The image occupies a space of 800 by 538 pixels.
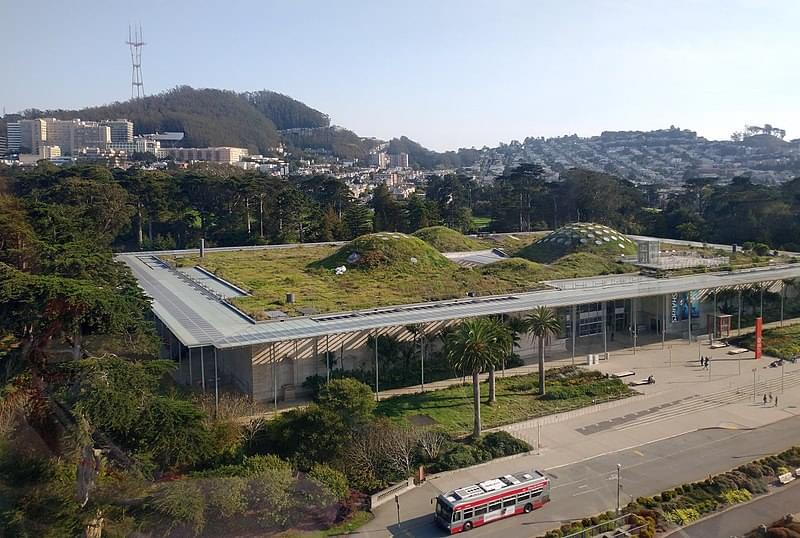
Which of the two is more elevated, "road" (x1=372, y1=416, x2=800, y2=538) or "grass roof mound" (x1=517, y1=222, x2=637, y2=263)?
"grass roof mound" (x1=517, y1=222, x2=637, y2=263)

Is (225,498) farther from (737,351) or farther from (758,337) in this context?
(737,351)

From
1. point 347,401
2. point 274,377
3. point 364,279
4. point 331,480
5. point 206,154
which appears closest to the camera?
point 331,480

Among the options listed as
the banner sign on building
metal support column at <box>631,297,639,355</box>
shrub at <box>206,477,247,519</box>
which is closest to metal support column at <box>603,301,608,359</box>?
metal support column at <box>631,297,639,355</box>

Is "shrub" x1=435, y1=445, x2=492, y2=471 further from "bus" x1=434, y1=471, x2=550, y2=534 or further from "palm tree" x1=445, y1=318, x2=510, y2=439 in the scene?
"bus" x1=434, y1=471, x2=550, y2=534

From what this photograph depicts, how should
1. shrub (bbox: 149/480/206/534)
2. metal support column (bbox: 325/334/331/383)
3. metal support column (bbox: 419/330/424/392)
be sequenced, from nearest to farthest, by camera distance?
1. shrub (bbox: 149/480/206/534)
2. metal support column (bbox: 325/334/331/383)
3. metal support column (bbox: 419/330/424/392)

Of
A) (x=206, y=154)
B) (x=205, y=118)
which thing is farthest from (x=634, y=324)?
(x=205, y=118)

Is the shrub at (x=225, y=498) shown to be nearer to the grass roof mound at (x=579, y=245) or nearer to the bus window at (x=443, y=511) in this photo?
the bus window at (x=443, y=511)
